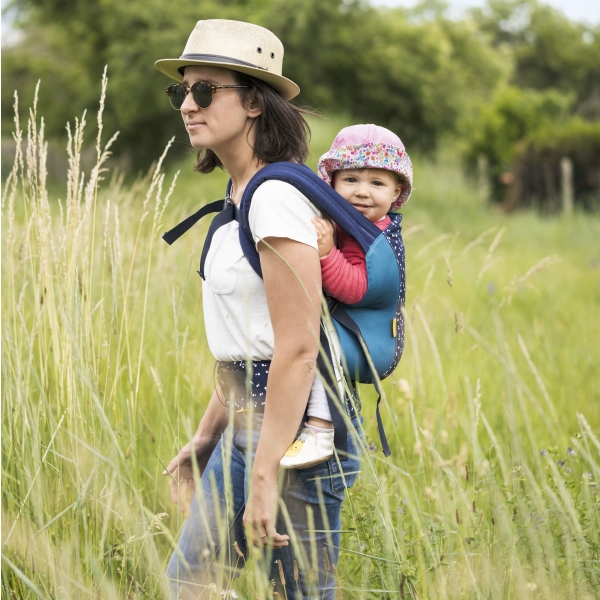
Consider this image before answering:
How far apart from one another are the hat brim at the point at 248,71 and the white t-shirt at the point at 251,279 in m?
0.32

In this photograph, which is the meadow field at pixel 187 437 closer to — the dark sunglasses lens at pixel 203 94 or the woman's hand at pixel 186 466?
the woman's hand at pixel 186 466

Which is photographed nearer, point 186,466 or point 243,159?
point 243,159

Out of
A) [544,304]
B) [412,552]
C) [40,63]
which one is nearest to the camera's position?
[412,552]

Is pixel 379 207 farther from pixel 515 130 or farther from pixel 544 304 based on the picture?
pixel 515 130

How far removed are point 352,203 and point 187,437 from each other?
90 cm

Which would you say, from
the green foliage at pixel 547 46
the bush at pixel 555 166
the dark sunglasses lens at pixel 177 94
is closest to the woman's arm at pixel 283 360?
the dark sunglasses lens at pixel 177 94

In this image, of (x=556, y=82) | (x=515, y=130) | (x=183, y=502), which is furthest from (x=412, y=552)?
(x=556, y=82)

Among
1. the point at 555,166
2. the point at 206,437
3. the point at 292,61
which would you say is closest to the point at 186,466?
the point at 206,437

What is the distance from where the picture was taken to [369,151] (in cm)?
181

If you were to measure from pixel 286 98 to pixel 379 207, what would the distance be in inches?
14.8

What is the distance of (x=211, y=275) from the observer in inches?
67.9

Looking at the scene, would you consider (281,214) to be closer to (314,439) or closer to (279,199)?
(279,199)

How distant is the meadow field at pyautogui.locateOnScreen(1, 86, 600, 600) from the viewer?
4.96ft

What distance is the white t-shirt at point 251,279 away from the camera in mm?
1570
